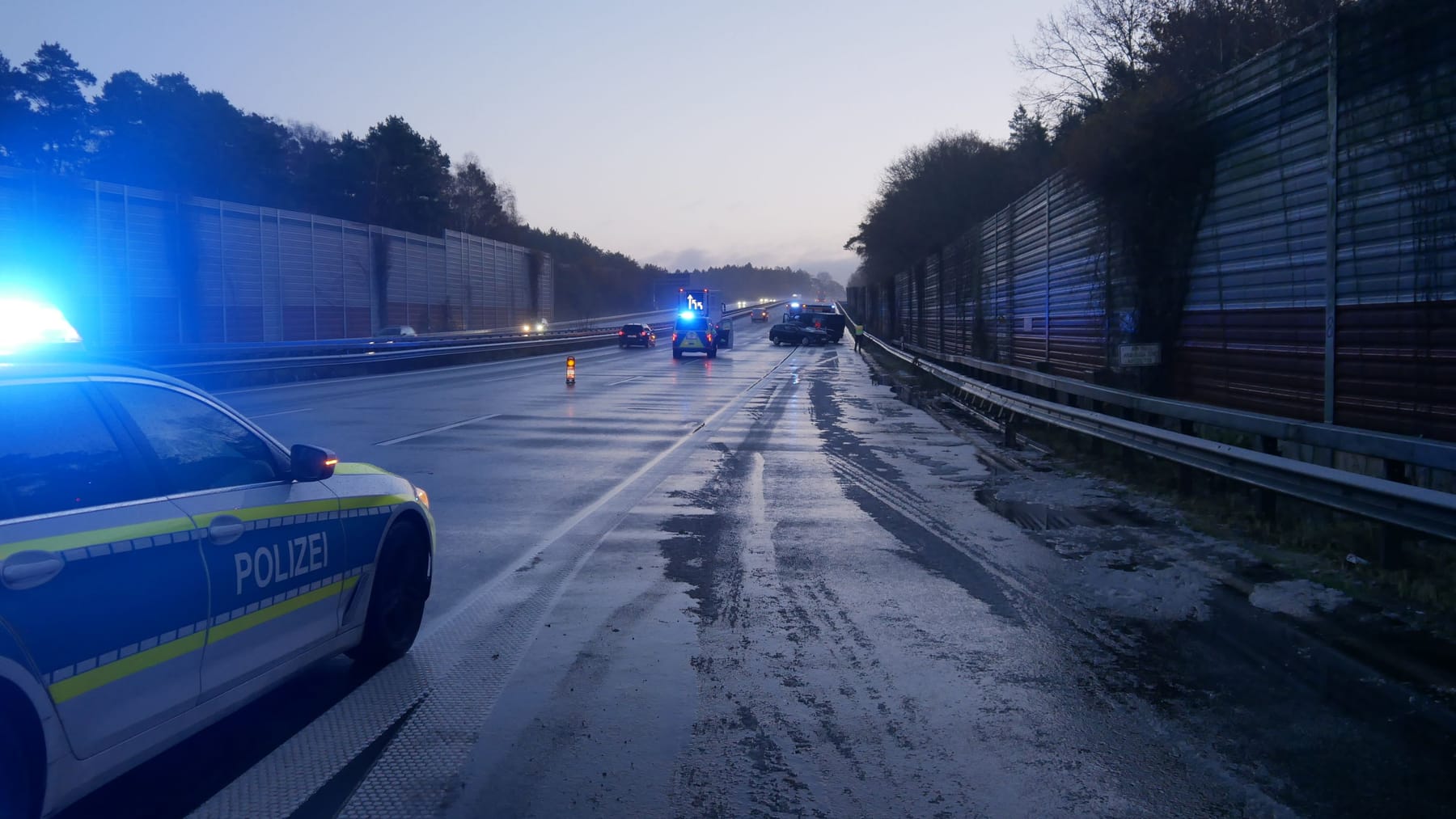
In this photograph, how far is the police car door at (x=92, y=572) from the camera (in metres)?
3.57

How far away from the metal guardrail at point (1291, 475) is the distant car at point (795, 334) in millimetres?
53235

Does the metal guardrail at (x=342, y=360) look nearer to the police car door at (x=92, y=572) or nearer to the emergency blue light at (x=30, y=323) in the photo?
the emergency blue light at (x=30, y=323)

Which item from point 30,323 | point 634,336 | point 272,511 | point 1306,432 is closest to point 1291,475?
point 1306,432

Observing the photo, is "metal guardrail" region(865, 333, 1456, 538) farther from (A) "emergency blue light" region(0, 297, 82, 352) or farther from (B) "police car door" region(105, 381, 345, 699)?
(A) "emergency blue light" region(0, 297, 82, 352)

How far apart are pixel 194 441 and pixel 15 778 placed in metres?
1.78

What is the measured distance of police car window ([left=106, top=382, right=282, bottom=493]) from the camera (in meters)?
4.55

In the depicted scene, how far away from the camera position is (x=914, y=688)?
19.7 feet

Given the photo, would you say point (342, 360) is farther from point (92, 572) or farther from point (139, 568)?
point (92, 572)

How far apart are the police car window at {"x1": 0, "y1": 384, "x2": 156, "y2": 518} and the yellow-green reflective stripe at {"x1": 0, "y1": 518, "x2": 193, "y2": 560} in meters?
0.12

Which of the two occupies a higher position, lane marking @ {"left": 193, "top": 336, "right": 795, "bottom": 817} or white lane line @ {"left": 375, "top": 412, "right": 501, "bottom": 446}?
white lane line @ {"left": 375, "top": 412, "right": 501, "bottom": 446}

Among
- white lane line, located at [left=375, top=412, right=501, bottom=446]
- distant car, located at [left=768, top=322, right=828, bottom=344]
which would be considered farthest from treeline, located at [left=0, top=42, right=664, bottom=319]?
white lane line, located at [left=375, top=412, right=501, bottom=446]

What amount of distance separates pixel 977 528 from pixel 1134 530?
4.63 ft

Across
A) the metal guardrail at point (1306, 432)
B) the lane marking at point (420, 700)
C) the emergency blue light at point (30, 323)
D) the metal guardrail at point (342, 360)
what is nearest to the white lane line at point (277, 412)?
the metal guardrail at point (342, 360)

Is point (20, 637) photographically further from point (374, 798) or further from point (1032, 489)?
point (1032, 489)
